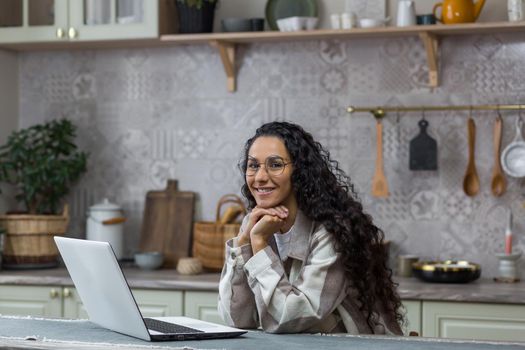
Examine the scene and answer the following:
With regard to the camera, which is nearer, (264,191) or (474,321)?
(264,191)

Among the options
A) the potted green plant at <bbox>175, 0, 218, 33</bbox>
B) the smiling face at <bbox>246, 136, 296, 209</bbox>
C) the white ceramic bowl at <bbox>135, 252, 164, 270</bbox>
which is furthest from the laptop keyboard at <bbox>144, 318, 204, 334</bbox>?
the potted green plant at <bbox>175, 0, 218, 33</bbox>

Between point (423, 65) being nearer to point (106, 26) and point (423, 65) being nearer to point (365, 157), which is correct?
point (365, 157)

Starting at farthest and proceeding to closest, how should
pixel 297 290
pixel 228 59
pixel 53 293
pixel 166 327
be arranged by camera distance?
pixel 228 59 → pixel 53 293 → pixel 297 290 → pixel 166 327

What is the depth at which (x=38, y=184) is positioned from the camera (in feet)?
14.8

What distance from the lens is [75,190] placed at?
479cm

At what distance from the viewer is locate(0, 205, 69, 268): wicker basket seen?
4398mm

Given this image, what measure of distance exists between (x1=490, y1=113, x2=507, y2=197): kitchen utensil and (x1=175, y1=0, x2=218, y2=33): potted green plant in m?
1.36

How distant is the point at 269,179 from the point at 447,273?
1465 millimetres

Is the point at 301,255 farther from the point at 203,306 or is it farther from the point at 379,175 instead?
the point at 379,175

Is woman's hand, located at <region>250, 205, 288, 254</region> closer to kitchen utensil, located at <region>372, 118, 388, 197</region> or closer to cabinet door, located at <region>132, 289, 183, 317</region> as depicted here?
cabinet door, located at <region>132, 289, 183, 317</region>

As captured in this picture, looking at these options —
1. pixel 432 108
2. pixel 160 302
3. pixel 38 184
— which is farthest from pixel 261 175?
pixel 38 184

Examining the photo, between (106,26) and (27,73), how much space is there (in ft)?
2.27

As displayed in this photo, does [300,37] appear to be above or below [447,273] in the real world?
above

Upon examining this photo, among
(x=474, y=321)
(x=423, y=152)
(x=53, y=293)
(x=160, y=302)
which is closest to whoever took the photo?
(x=474, y=321)
